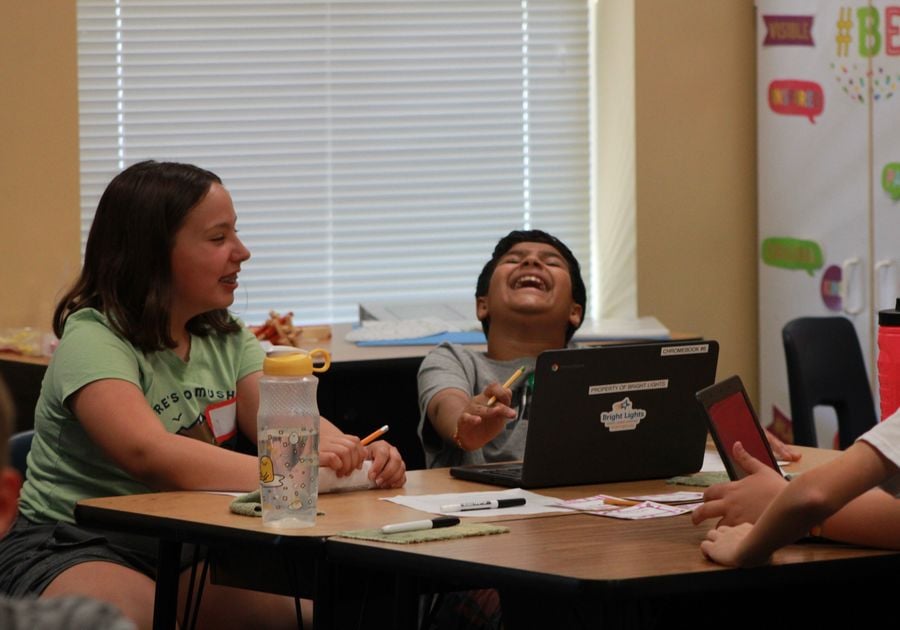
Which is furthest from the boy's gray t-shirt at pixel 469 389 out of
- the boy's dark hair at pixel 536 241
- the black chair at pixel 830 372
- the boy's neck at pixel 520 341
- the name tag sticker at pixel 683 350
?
the black chair at pixel 830 372

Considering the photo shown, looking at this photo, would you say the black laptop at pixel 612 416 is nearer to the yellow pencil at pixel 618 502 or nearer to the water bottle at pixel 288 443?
the yellow pencil at pixel 618 502

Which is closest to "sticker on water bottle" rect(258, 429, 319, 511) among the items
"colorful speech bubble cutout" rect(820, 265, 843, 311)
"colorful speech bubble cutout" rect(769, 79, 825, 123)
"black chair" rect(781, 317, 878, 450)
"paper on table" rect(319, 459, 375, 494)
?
"paper on table" rect(319, 459, 375, 494)

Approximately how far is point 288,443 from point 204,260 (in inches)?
25.9

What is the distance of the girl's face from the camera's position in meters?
2.24

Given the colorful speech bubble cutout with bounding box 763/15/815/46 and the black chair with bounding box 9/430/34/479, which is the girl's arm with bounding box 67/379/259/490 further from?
the colorful speech bubble cutout with bounding box 763/15/815/46

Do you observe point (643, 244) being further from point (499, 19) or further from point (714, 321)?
point (499, 19)

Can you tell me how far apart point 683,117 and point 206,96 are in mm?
1609

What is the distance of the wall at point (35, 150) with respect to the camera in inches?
152

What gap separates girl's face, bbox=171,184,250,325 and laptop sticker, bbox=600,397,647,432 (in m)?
0.70

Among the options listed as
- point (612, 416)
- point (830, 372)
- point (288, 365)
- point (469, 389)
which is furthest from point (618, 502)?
point (830, 372)

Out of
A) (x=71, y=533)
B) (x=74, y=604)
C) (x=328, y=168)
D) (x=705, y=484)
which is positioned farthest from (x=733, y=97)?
(x=74, y=604)

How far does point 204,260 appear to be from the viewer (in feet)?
7.35

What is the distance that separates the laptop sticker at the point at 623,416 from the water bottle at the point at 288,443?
0.50 meters

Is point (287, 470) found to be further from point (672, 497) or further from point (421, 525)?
point (672, 497)
